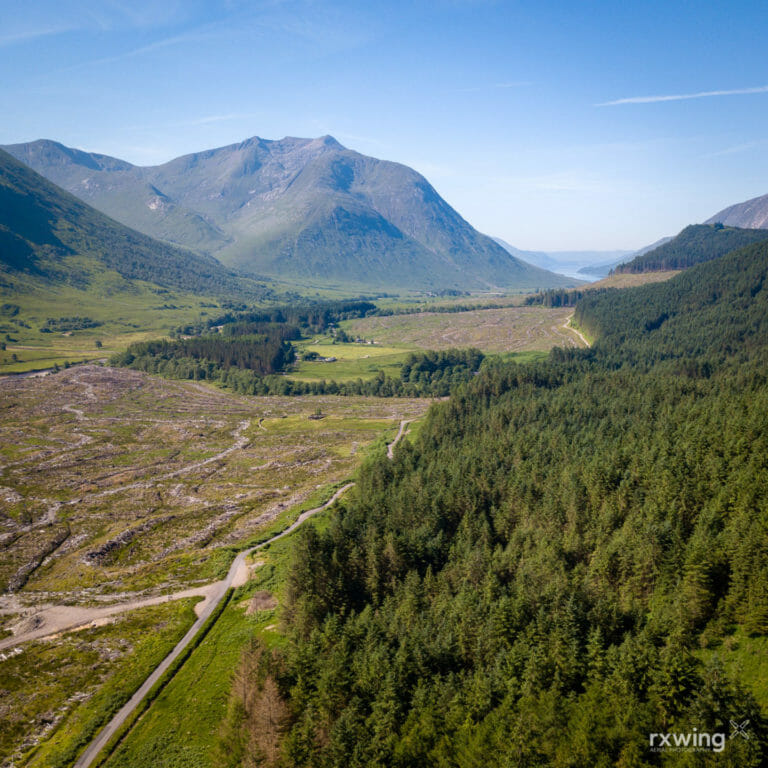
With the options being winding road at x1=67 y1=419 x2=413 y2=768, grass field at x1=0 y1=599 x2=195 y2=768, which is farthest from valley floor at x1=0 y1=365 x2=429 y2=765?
winding road at x1=67 y1=419 x2=413 y2=768

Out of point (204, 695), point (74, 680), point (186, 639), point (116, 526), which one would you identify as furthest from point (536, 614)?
point (116, 526)

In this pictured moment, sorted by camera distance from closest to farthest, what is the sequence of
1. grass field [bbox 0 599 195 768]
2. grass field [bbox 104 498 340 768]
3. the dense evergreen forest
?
the dense evergreen forest → grass field [bbox 104 498 340 768] → grass field [bbox 0 599 195 768]

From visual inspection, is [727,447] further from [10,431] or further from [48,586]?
[10,431]

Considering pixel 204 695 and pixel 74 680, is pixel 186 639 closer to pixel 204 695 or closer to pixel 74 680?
pixel 74 680

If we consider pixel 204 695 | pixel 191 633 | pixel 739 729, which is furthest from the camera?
pixel 191 633

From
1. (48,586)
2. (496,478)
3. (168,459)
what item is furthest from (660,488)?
(168,459)

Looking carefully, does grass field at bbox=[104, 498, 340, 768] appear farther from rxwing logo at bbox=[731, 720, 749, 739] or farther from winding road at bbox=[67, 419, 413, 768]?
rxwing logo at bbox=[731, 720, 749, 739]

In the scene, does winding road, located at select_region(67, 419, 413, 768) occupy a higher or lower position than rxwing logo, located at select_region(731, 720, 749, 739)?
lower
